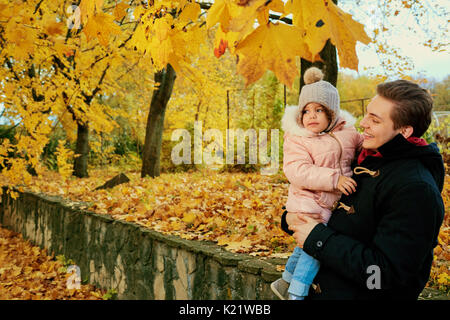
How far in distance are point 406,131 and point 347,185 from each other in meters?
0.32

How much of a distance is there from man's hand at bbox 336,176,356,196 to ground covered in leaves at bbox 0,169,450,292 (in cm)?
146

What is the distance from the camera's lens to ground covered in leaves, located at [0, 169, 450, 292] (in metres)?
3.43

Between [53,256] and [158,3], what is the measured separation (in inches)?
231

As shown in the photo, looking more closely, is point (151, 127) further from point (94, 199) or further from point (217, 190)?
point (217, 190)

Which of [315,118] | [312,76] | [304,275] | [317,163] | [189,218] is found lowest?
[189,218]

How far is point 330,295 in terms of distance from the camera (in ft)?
5.00

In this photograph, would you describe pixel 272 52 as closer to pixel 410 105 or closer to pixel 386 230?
pixel 410 105

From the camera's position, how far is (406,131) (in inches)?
55.3

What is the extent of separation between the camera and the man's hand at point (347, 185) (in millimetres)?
1540

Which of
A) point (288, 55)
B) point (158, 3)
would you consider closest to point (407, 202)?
point (288, 55)

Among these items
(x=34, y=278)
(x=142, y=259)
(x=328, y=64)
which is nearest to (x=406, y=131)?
(x=328, y=64)

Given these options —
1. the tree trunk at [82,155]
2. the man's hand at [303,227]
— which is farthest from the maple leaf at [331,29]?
the tree trunk at [82,155]

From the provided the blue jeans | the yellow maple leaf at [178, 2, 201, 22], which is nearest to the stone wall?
the blue jeans

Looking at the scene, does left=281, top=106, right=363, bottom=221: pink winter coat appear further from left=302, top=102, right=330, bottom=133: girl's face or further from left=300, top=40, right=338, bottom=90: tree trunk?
left=300, top=40, right=338, bottom=90: tree trunk
